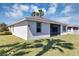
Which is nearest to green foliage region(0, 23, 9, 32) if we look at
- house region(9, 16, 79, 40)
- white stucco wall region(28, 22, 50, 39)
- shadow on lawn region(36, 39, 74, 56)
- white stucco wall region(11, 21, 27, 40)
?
house region(9, 16, 79, 40)

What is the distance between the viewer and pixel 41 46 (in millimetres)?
9422

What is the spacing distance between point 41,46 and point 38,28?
3.93ft

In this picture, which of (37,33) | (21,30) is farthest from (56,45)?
(21,30)

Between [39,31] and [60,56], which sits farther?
[39,31]

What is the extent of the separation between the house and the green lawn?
1.12 feet

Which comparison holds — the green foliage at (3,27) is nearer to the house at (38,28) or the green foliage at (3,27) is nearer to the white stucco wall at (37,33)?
the house at (38,28)

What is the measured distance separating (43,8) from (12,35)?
2.24m

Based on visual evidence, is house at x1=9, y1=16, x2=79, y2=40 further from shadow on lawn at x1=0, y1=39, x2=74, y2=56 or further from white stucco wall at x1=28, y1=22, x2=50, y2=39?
shadow on lawn at x1=0, y1=39, x2=74, y2=56

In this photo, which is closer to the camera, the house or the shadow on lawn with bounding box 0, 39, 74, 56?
the shadow on lawn with bounding box 0, 39, 74, 56

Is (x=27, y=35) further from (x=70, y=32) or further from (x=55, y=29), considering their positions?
(x=70, y=32)

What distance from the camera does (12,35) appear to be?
32.7 ft

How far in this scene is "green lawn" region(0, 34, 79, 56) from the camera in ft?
29.8

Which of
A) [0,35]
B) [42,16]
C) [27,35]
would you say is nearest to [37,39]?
[27,35]

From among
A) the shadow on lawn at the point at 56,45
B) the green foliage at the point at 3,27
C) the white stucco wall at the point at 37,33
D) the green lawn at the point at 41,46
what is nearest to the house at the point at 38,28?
the white stucco wall at the point at 37,33
